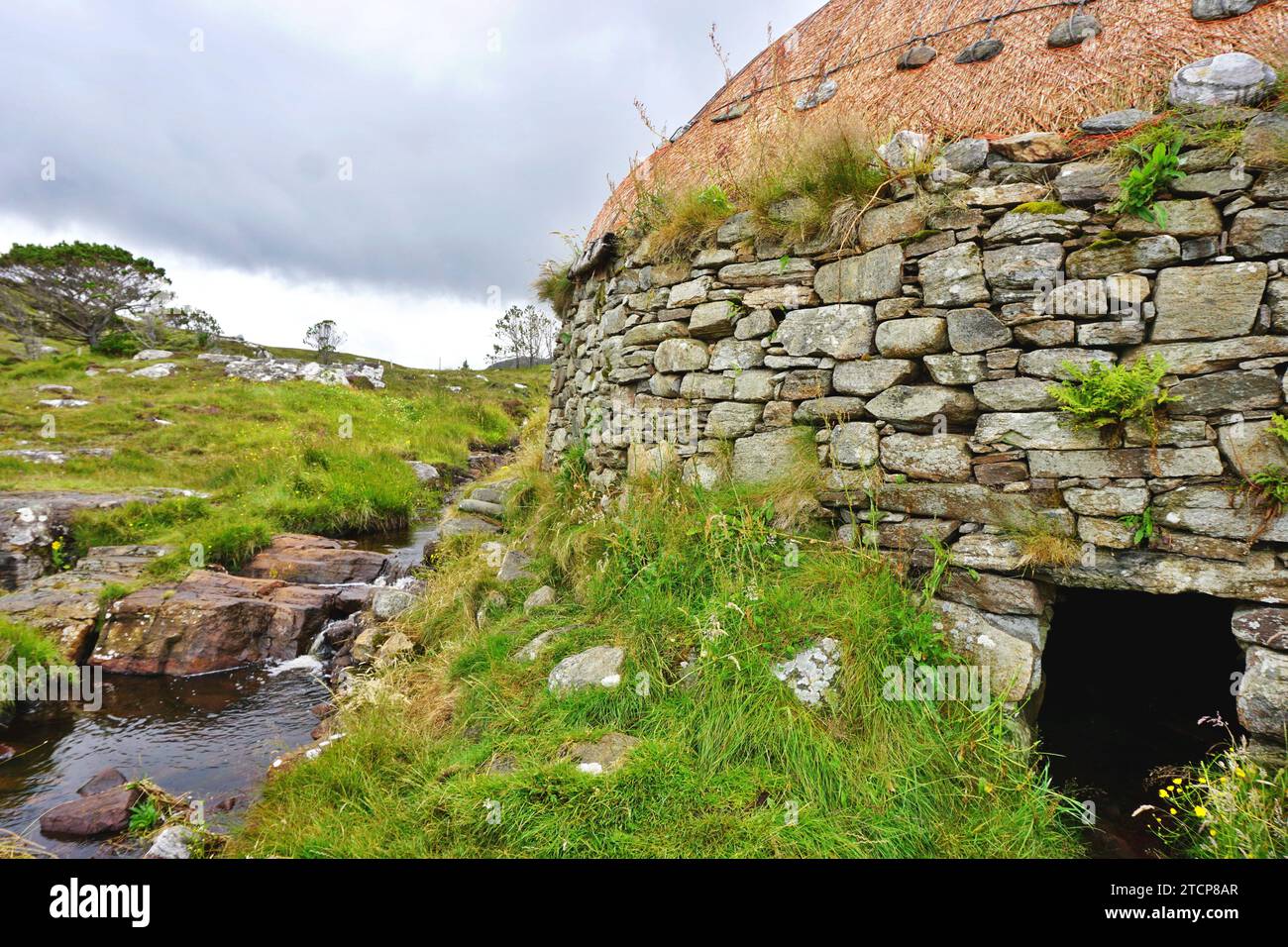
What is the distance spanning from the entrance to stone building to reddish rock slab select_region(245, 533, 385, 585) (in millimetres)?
8466

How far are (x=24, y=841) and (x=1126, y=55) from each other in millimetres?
8929

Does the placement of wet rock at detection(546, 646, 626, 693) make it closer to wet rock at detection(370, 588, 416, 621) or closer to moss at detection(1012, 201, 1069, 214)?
wet rock at detection(370, 588, 416, 621)

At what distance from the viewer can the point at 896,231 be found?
4066mm

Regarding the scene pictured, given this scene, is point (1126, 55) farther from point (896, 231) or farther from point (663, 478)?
point (663, 478)

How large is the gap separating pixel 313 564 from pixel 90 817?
490cm

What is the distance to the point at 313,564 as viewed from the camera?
28.3 feet

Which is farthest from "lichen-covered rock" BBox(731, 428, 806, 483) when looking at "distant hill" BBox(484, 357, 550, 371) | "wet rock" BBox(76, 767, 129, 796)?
"distant hill" BBox(484, 357, 550, 371)

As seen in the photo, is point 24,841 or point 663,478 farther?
point 663,478

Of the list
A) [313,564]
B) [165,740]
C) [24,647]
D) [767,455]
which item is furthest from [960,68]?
[24,647]

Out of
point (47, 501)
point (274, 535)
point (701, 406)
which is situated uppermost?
point (701, 406)

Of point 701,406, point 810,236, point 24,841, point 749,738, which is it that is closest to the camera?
point 749,738

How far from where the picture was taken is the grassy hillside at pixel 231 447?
9328 mm

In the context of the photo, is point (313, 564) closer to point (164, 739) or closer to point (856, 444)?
point (164, 739)
